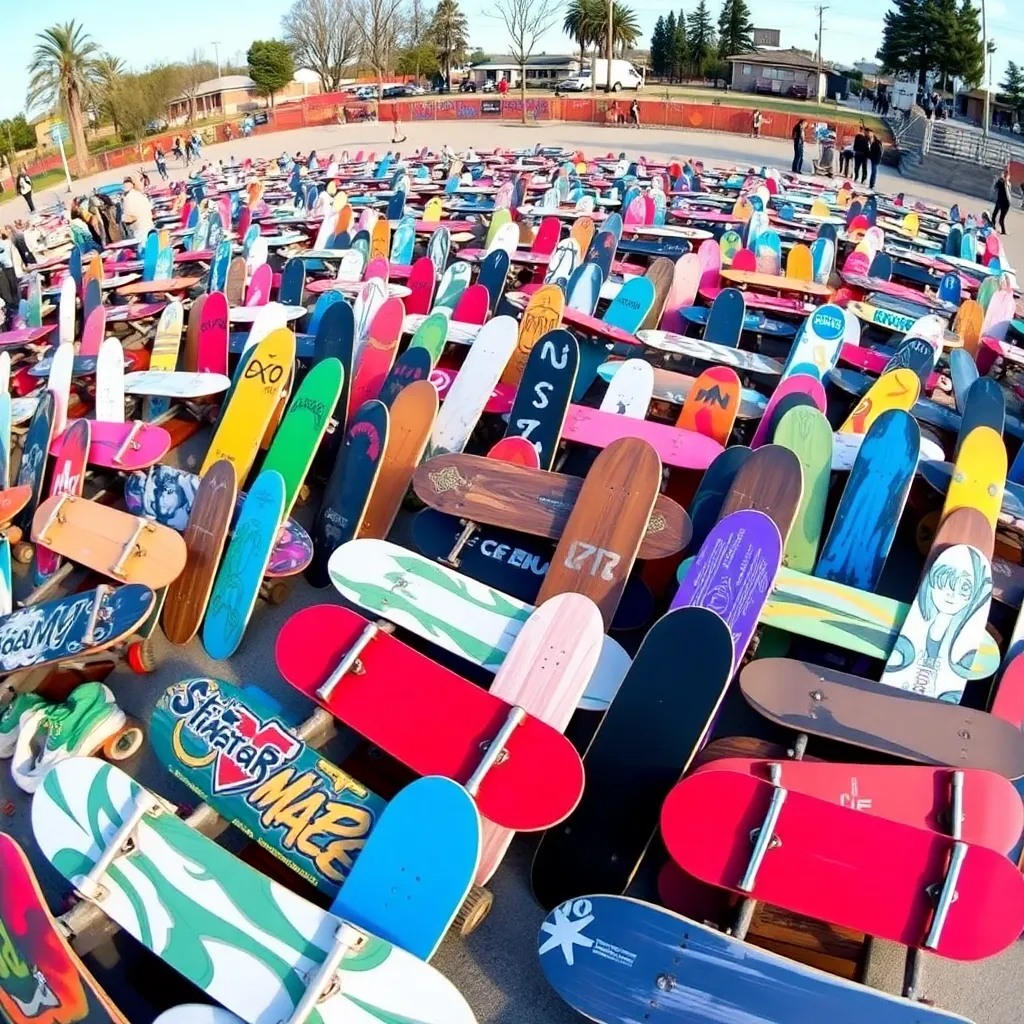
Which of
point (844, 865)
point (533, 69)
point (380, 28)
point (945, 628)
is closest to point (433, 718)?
point (844, 865)

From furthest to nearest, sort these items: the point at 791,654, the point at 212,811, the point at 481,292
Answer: the point at 481,292
the point at 791,654
the point at 212,811

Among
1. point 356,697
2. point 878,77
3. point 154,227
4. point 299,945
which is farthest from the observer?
point 878,77

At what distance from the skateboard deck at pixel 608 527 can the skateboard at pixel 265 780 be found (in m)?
1.34

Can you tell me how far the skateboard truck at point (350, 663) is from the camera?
3451mm

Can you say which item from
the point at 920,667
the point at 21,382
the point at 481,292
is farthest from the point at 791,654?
the point at 21,382

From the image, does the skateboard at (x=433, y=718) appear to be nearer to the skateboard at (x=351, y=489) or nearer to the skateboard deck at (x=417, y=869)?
the skateboard deck at (x=417, y=869)

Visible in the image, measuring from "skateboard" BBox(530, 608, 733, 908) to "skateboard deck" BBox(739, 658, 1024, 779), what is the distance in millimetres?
327

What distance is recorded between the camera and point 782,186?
53.1 feet

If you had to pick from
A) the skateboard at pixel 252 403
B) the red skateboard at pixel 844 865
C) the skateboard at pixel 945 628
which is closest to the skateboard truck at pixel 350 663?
the red skateboard at pixel 844 865

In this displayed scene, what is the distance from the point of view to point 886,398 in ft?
Answer: 17.7

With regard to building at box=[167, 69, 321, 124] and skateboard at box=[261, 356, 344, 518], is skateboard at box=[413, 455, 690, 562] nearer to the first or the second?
skateboard at box=[261, 356, 344, 518]

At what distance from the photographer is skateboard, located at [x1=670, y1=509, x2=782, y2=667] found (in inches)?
141

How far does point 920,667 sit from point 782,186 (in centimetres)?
1513

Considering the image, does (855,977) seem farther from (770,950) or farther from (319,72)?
(319,72)
